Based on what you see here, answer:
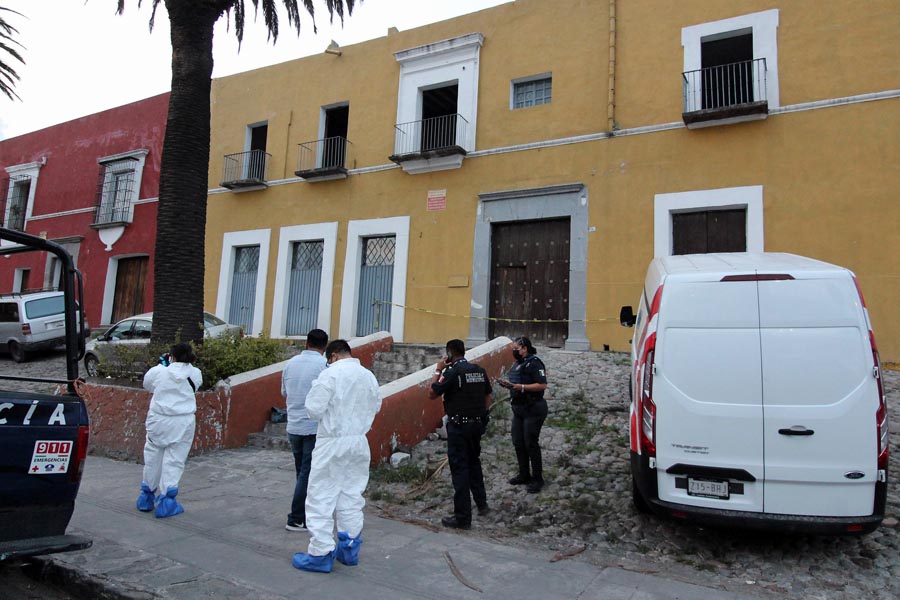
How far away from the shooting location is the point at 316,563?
4207mm

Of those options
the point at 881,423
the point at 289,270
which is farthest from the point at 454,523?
the point at 289,270

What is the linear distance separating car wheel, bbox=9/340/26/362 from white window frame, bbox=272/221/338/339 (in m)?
6.28

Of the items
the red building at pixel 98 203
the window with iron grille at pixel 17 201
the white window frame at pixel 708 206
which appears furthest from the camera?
the window with iron grille at pixel 17 201

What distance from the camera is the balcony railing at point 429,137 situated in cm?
1397

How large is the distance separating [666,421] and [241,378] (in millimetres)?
6123

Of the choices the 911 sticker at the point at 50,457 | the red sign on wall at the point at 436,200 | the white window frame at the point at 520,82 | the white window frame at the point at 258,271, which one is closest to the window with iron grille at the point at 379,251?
the red sign on wall at the point at 436,200

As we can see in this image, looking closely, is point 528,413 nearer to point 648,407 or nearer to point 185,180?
point 648,407

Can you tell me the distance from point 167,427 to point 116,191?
17.8m

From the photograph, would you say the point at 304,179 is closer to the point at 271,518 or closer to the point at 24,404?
the point at 271,518

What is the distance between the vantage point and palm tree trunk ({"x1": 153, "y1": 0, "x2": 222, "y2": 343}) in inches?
348

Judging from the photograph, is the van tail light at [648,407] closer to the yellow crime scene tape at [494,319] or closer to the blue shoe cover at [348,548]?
the blue shoe cover at [348,548]

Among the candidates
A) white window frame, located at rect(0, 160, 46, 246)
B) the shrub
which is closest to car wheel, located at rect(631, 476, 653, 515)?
the shrub

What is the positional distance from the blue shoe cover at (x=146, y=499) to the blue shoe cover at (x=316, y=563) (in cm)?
209

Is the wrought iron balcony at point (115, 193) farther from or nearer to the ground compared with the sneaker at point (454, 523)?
farther from the ground
